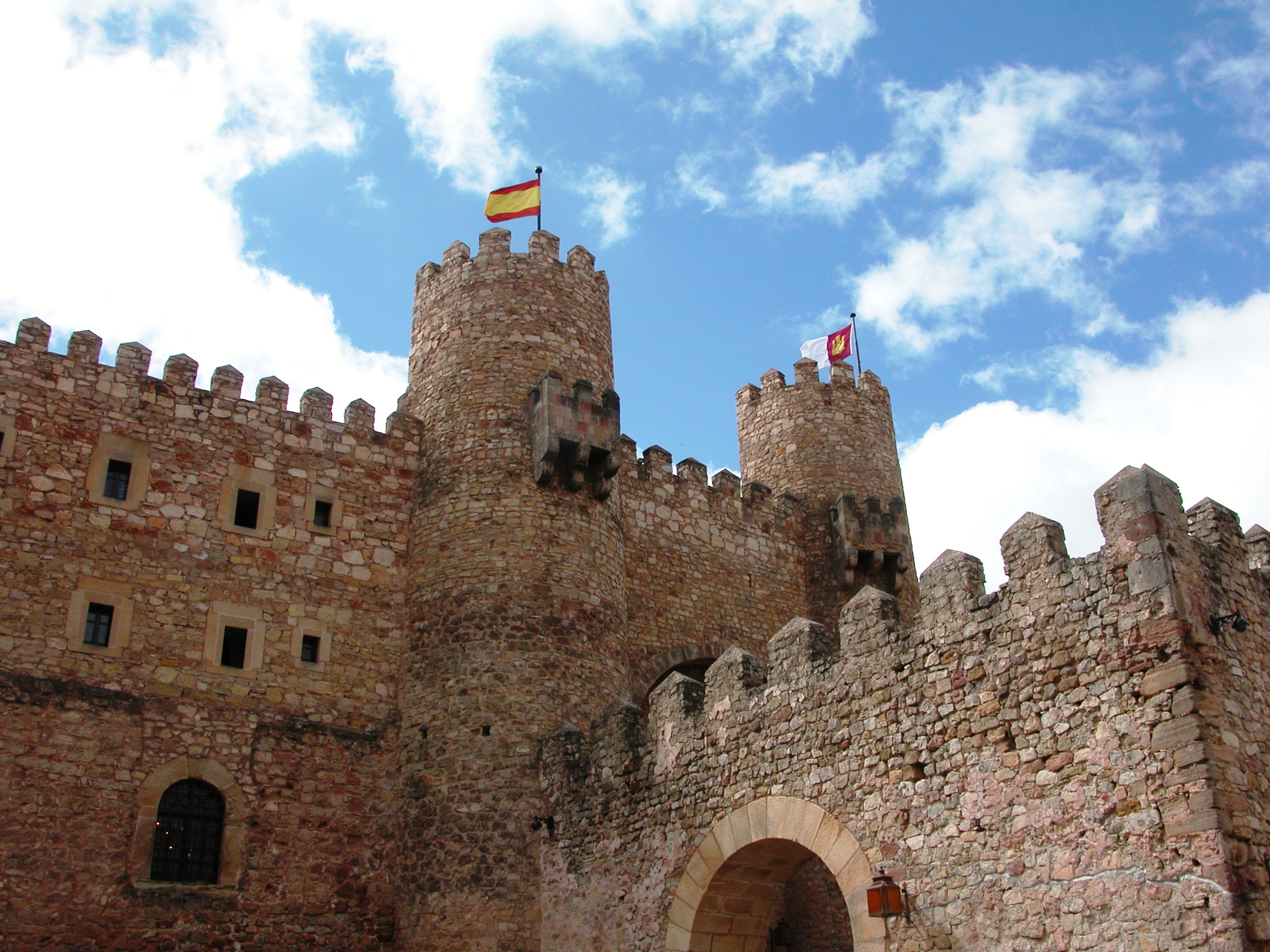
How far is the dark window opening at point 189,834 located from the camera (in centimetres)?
1251

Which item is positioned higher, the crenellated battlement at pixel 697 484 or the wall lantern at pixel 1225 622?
the crenellated battlement at pixel 697 484

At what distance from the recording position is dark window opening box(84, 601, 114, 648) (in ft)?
42.7

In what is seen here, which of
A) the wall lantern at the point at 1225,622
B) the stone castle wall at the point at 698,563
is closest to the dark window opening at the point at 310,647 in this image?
the stone castle wall at the point at 698,563

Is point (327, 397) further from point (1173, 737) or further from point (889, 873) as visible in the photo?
point (1173, 737)

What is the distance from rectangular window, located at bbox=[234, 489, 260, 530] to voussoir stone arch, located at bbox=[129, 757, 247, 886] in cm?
305

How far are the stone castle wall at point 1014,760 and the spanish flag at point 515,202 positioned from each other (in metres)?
8.54

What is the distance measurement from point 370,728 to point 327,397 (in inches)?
183

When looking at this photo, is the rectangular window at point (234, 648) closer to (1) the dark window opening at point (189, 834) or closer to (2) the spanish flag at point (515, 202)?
(1) the dark window opening at point (189, 834)

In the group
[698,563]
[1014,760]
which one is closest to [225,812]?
[698,563]

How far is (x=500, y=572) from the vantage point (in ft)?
47.8

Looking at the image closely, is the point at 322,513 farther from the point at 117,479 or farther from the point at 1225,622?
the point at 1225,622

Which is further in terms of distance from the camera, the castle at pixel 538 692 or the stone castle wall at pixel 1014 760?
the castle at pixel 538 692

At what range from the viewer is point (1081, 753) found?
851 cm

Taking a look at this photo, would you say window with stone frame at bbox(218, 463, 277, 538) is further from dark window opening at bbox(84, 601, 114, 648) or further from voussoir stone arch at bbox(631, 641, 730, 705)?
voussoir stone arch at bbox(631, 641, 730, 705)
